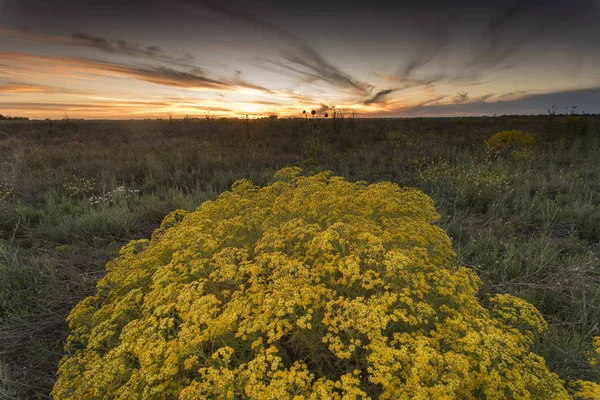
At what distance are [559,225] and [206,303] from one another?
647 centimetres

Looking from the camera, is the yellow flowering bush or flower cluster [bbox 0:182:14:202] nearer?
the yellow flowering bush

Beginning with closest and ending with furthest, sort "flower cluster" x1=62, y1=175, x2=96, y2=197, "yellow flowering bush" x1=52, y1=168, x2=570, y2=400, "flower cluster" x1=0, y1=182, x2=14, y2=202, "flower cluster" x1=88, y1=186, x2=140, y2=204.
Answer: "yellow flowering bush" x1=52, y1=168, x2=570, y2=400 < "flower cluster" x1=0, y1=182, x2=14, y2=202 < "flower cluster" x1=88, y1=186, x2=140, y2=204 < "flower cluster" x1=62, y1=175, x2=96, y2=197

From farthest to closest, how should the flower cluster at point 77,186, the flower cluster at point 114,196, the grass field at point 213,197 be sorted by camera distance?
the flower cluster at point 77,186, the flower cluster at point 114,196, the grass field at point 213,197

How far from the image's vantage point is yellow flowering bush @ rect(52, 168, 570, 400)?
58.4 inches

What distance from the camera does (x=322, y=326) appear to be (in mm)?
1962

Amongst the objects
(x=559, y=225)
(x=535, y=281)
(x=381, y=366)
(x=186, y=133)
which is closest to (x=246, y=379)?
(x=381, y=366)

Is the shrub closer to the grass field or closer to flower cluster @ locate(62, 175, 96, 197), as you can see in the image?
the grass field

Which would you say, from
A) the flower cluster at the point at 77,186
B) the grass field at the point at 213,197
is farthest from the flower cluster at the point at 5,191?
the flower cluster at the point at 77,186

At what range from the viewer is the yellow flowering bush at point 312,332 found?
1.48 meters

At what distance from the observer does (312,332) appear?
1.97 metres

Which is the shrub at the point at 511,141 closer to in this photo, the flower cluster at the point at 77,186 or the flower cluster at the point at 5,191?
the flower cluster at the point at 77,186

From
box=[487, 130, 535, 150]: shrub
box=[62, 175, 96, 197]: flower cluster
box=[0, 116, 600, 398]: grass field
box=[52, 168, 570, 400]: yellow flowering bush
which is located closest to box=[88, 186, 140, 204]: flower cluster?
box=[0, 116, 600, 398]: grass field

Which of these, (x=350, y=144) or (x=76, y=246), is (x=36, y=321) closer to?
(x=76, y=246)

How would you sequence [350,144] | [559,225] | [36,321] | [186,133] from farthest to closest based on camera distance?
[186,133]
[350,144]
[559,225]
[36,321]
